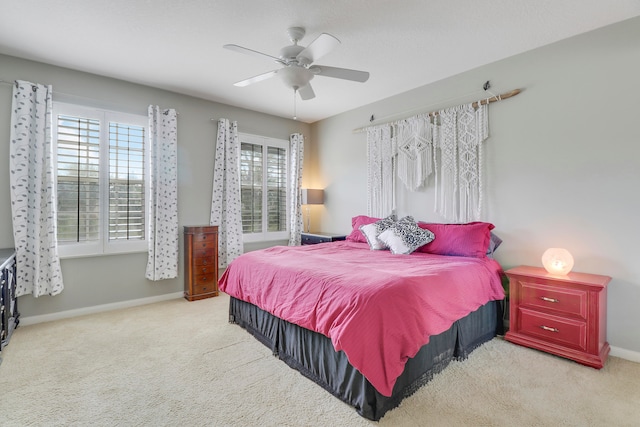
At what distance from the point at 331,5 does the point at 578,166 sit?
2.53 m

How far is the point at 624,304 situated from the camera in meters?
2.62

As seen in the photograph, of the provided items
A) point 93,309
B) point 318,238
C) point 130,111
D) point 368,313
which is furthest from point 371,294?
point 130,111

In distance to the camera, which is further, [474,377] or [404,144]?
[404,144]

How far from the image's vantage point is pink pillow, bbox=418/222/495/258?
10.00 feet

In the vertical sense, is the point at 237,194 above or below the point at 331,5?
below

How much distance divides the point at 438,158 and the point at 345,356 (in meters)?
2.73

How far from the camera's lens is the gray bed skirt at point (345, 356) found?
1920mm

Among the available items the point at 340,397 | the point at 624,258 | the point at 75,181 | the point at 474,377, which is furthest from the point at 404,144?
the point at 75,181

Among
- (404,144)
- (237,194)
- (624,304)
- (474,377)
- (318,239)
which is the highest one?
(404,144)

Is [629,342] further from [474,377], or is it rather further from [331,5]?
[331,5]

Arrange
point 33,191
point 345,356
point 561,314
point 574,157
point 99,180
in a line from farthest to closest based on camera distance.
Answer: point 99,180 → point 33,191 → point 574,157 → point 561,314 → point 345,356

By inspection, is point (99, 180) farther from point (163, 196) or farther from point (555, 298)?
point (555, 298)

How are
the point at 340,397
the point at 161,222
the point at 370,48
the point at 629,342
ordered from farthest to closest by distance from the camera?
1. the point at 161,222
2. the point at 370,48
3. the point at 629,342
4. the point at 340,397

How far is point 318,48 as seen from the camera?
2375 mm
